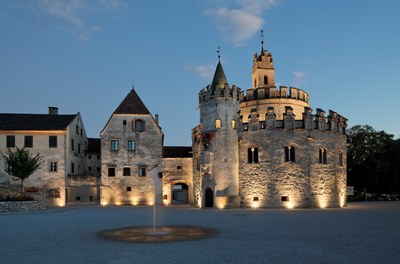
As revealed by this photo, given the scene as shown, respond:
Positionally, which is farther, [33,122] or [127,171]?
[127,171]

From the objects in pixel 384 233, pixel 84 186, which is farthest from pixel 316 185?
pixel 84 186

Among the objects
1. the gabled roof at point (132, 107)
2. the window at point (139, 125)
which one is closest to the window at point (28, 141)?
the gabled roof at point (132, 107)

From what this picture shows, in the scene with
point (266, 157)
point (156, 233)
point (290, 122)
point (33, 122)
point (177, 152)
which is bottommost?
point (156, 233)

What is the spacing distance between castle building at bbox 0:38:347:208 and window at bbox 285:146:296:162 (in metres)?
0.10

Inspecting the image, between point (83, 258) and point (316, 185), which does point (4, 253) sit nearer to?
point (83, 258)

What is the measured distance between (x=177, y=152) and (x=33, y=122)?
18.3 meters

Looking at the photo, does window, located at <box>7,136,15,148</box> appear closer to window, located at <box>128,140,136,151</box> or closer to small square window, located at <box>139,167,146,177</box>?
window, located at <box>128,140,136,151</box>

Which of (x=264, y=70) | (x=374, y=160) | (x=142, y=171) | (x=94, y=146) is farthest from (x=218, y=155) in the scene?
(x=374, y=160)

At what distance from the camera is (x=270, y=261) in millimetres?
11898

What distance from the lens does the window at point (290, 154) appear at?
130 ft

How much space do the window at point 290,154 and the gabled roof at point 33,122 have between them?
2618 cm

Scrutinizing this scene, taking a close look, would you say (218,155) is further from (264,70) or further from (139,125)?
(264,70)

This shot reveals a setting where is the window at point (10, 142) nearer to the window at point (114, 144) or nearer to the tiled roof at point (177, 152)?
the window at point (114, 144)

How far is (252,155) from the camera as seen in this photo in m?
40.4
